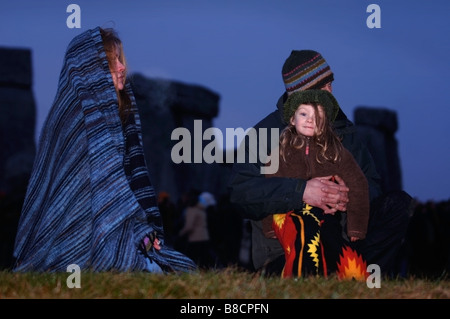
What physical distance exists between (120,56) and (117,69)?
→ 9 centimetres

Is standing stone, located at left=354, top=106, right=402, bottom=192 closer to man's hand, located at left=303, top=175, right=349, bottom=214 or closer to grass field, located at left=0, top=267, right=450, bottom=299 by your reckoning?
man's hand, located at left=303, top=175, right=349, bottom=214

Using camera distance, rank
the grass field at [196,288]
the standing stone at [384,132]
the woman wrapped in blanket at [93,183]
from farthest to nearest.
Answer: the standing stone at [384,132] → the woman wrapped in blanket at [93,183] → the grass field at [196,288]

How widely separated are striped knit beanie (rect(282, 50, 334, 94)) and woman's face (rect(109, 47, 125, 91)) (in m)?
0.98

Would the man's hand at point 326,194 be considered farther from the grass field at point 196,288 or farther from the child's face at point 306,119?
the grass field at point 196,288

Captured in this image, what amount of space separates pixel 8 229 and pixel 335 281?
6370mm

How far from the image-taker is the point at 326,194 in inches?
158

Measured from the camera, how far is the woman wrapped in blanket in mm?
4438

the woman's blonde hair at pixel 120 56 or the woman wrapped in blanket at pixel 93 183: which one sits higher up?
the woman's blonde hair at pixel 120 56

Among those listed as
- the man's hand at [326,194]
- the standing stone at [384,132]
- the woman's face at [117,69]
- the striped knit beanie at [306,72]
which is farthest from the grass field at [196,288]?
the standing stone at [384,132]

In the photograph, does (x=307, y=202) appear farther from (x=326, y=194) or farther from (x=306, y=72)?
(x=306, y=72)

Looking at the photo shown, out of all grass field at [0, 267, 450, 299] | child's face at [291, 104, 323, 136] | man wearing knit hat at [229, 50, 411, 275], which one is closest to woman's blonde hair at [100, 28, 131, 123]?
man wearing knit hat at [229, 50, 411, 275]

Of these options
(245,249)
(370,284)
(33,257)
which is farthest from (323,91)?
(245,249)

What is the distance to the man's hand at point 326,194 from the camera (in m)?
4.02

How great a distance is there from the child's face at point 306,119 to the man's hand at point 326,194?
26 cm
